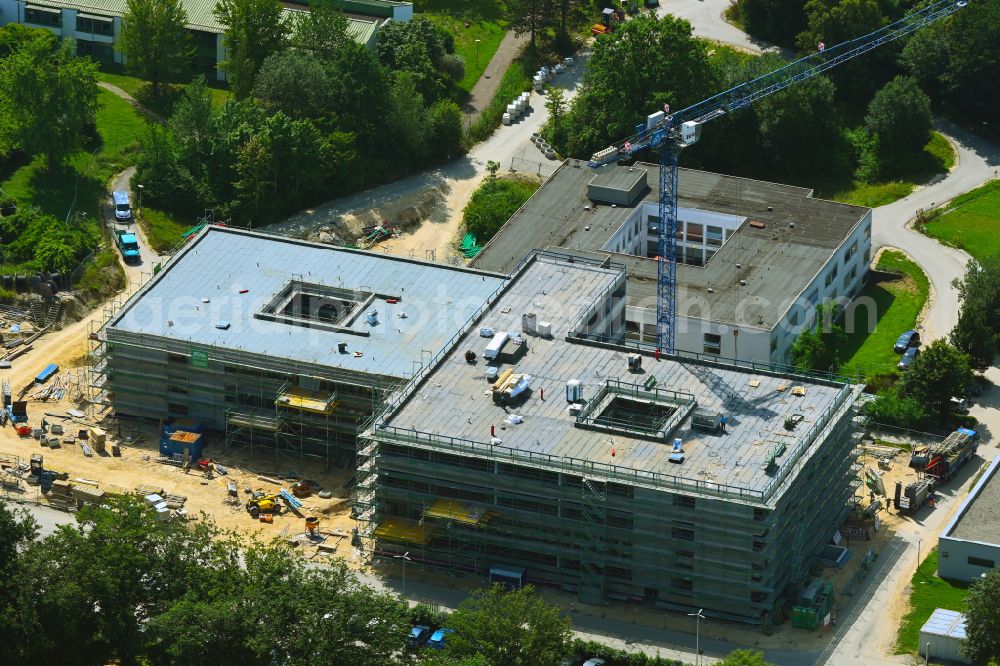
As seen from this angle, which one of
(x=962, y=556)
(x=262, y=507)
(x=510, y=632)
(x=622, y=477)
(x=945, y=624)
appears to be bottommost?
(x=262, y=507)

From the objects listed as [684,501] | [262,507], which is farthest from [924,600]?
[262,507]

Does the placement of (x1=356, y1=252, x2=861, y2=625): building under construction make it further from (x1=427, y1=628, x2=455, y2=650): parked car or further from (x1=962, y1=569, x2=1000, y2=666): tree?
(x1=962, y1=569, x2=1000, y2=666): tree

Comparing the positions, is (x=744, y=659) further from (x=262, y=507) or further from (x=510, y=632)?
(x=262, y=507)

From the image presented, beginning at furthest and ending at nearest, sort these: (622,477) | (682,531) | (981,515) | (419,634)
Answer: (981,515) → (622,477) → (682,531) → (419,634)

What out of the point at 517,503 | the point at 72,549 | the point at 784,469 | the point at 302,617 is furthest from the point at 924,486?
the point at 72,549

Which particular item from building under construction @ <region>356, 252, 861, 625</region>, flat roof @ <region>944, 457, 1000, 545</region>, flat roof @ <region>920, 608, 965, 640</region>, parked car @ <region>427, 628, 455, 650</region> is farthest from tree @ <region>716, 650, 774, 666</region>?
flat roof @ <region>944, 457, 1000, 545</region>

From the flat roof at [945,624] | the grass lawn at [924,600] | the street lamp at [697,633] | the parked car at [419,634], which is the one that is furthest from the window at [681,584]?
the parked car at [419,634]
